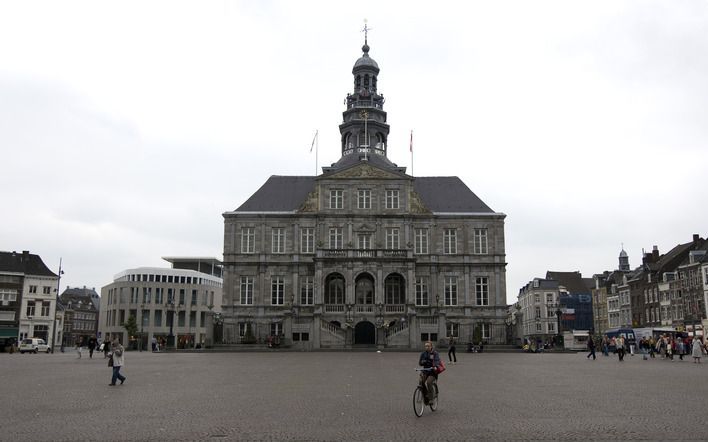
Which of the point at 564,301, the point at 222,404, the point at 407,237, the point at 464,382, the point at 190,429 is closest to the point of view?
the point at 190,429

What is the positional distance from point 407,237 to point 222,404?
4918cm

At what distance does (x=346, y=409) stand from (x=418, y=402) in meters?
1.98

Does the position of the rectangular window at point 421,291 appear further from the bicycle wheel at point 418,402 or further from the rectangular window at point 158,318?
the rectangular window at point 158,318

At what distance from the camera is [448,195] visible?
6919cm

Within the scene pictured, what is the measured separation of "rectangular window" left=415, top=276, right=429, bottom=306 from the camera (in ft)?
210

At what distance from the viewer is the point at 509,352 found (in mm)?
55219

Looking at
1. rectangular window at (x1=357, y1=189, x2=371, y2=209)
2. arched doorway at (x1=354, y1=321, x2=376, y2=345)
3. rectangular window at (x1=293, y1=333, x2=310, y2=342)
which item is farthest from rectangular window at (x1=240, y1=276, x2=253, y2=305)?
rectangular window at (x1=357, y1=189, x2=371, y2=209)

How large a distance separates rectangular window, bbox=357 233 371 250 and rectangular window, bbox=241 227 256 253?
10326 millimetres

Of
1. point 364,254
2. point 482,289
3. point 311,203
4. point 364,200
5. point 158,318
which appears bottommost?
point 158,318

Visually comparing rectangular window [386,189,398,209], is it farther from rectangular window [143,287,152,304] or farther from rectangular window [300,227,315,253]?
rectangular window [143,287,152,304]

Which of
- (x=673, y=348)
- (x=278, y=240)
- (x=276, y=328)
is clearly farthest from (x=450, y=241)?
(x=673, y=348)

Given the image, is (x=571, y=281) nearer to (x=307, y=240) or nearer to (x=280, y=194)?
(x=280, y=194)

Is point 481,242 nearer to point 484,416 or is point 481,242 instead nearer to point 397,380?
point 397,380

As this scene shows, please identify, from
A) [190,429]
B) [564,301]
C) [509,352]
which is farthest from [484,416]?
[564,301]
